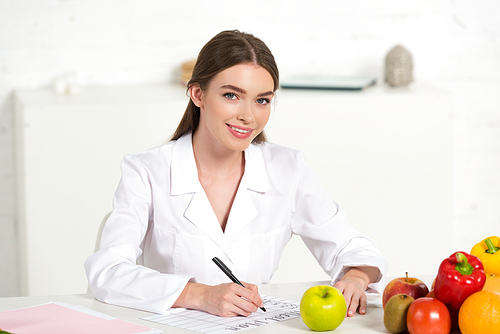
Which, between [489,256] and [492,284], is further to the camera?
[489,256]

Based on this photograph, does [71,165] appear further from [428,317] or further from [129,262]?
[428,317]

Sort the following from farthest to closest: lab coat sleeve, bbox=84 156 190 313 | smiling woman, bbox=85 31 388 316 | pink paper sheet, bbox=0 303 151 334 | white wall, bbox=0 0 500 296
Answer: white wall, bbox=0 0 500 296, smiling woman, bbox=85 31 388 316, lab coat sleeve, bbox=84 156 190 313, pink paper sheet, bbox=0 303 151 334

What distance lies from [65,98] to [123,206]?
113 cm

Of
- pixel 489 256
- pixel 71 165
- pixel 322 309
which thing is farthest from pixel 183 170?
pixel 71 165

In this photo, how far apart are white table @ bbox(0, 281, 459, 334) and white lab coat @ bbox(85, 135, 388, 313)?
90 mm

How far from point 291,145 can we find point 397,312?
1.52 meters

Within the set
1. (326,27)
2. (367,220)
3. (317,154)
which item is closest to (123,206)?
(317,154)

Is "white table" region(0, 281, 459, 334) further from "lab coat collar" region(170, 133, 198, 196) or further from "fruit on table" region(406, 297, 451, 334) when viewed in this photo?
"lab coat collar" region(170, 133, 198, 196)

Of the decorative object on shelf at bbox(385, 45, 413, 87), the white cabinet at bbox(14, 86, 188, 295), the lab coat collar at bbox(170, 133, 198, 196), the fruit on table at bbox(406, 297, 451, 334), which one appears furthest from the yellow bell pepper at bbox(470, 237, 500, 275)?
the decorative object on shelf at bbox(385, 45, 413, 87)

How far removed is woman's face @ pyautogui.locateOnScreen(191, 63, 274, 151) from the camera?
5.23ft

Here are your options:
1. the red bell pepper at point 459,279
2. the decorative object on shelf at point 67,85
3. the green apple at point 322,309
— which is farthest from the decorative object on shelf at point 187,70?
the red bell pepper at point 459,279

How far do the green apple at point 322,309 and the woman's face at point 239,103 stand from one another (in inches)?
20.8

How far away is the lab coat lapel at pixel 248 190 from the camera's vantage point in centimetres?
168

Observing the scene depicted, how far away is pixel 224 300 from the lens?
4.32 feet
